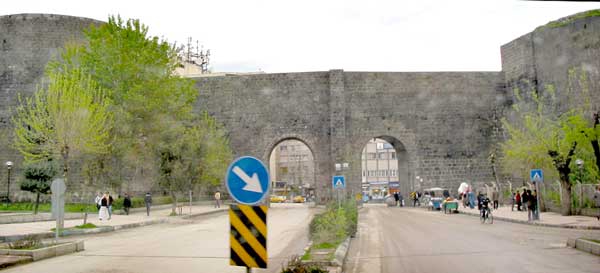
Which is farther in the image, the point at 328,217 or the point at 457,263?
the point at 328,217

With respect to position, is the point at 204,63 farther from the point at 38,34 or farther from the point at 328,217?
the point at 328,217

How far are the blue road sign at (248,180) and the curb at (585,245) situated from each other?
310 inches

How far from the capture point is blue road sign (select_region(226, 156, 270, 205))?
5871 mm

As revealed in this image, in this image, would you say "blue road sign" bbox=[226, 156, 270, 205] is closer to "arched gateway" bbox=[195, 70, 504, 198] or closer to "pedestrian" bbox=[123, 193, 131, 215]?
"pedestrian" bbox=[123, 193, 131, 215]

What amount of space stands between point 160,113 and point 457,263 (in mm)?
23414

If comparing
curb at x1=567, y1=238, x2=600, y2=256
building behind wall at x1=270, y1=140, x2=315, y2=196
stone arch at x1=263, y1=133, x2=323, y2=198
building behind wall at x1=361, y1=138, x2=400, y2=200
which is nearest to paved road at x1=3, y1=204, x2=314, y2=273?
curb at x1=567, y1=238, x2=600, y2=256

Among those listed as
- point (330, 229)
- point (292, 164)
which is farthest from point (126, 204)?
point (292, 164)

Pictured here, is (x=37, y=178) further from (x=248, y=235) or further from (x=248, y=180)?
(x=248, y=180)

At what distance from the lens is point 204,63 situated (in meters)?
78.6

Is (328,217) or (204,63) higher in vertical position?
(204,63)

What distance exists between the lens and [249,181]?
5906 mm

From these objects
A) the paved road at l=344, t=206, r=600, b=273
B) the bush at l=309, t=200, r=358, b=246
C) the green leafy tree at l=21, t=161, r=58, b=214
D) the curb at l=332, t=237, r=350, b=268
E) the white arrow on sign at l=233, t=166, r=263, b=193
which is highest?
the green leafy tree at l=21, t=161, r=58, b=214

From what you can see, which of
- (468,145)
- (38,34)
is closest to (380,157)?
(468,145)

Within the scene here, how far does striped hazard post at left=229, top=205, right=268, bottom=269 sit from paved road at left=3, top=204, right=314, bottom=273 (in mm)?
3311
